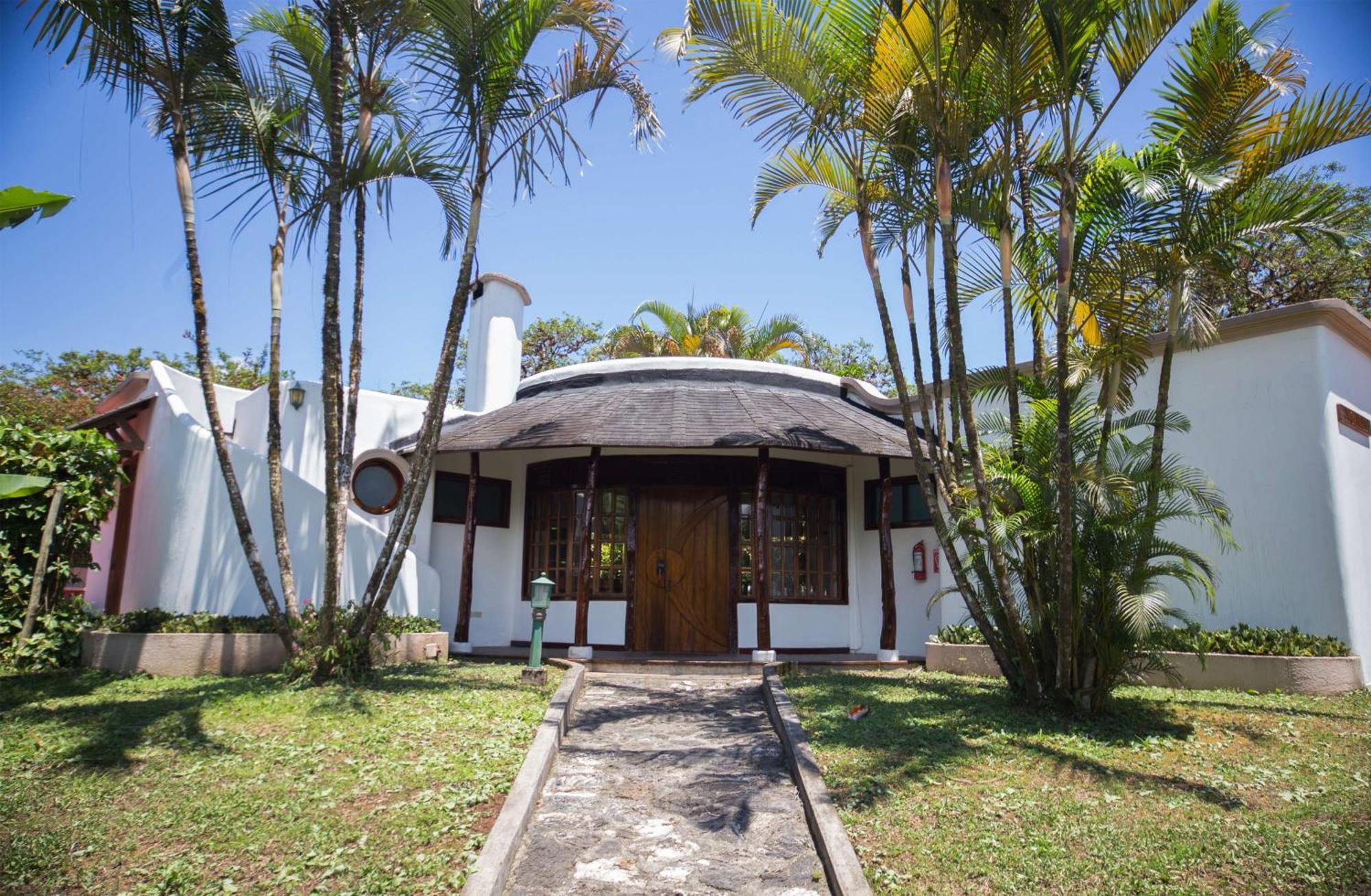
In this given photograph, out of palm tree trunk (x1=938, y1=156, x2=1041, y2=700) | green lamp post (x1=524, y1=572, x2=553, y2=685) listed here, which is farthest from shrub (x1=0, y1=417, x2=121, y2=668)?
palm tree trunk (x1=938, y1=156, x2=1041, y2=700)

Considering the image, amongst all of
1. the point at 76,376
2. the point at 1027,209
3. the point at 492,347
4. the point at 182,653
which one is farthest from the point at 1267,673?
the point at 76,376

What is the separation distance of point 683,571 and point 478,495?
3058 mm

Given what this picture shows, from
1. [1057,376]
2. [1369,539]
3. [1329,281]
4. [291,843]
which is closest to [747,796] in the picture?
[291,843]

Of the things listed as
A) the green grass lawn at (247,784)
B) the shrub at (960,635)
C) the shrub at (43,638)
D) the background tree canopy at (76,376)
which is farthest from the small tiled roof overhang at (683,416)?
the background tree canopy at (76,376)

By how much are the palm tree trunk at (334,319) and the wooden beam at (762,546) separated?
4.81 meters

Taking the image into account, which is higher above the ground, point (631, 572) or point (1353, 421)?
point (1353, 421)

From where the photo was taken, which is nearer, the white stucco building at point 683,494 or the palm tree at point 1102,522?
the palm tree at point 1102,522

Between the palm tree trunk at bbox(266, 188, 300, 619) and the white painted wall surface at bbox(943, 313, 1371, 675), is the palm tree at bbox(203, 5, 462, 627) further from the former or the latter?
the white painted wall surface at bbox(943, 313, 1371, 675)

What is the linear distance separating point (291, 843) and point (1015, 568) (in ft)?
18.2

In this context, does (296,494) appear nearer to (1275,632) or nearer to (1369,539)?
(1275,632)

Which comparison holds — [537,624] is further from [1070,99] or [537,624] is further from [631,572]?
[1070,99]

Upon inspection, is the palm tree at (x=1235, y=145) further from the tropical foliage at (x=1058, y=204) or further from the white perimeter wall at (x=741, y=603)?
the white perimeter wall at (x=741, y=603)

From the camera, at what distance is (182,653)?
26.9ft

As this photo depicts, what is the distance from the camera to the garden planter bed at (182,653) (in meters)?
8.16
